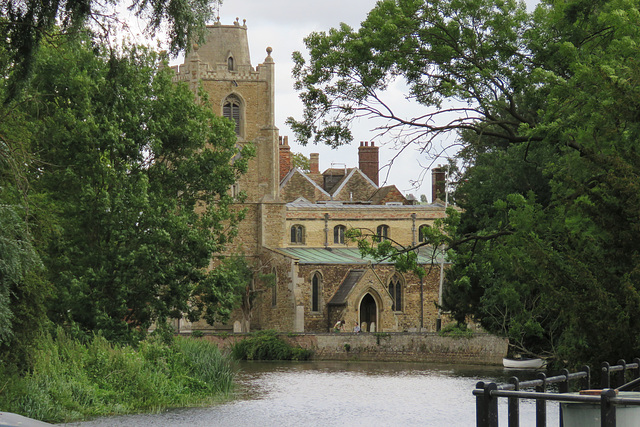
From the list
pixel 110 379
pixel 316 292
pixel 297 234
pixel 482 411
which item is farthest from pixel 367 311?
pixel 482 411

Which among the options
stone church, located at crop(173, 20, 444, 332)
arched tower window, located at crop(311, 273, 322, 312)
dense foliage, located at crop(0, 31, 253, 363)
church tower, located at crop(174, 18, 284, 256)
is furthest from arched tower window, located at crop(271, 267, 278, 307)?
dense foliage, located at crop(0, 31, 253, 363)

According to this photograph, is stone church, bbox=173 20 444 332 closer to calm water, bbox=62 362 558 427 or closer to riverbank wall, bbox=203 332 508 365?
riverbank wall, bbox=203 332 508 365

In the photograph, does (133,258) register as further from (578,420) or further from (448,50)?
(578,420)

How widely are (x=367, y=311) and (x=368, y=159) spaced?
21866mm

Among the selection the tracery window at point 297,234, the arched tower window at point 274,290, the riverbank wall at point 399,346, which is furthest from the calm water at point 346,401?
the tracery window at point 297,234

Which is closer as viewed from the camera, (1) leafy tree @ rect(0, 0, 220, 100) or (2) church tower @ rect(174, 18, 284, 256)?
(1) leafy tree @ rect(0, 0, 220, 100)

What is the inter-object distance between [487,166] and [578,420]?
105ft

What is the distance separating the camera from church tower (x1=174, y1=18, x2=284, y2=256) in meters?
67.1

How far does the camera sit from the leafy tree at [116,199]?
93.9 ft

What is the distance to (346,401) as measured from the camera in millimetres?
27641

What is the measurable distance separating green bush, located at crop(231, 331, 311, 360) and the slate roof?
10.3 meters

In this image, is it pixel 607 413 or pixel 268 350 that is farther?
pixel 268 350

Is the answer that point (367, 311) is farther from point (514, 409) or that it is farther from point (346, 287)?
point (514, 409)

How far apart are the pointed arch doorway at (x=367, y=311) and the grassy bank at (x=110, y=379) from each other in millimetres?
33339
